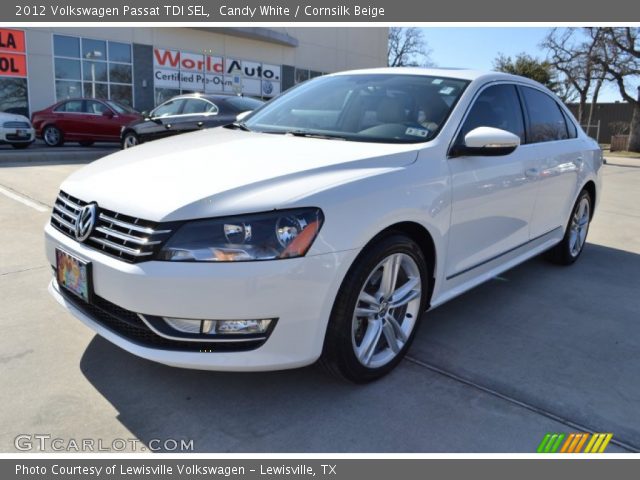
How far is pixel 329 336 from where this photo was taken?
2.57 m

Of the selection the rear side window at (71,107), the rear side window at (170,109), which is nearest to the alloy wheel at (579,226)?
the rear side window at (170,109)

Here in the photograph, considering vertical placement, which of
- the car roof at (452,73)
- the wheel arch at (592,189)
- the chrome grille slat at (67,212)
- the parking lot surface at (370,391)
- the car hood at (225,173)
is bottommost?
the parking lot surface at (370,391)

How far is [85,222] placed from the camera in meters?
2.64

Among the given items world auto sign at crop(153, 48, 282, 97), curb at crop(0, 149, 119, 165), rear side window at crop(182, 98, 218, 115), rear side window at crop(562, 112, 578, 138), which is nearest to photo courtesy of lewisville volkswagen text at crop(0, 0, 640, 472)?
rear side window at crop(562, 112, 578, 138)

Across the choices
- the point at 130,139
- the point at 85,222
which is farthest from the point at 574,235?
the point at 130,139

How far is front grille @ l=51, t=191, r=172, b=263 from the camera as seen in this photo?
7.66 feet

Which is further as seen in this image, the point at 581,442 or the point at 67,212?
the point at 67,212

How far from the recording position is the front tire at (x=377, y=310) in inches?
101

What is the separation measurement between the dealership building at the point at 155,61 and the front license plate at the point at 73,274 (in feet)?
61.0

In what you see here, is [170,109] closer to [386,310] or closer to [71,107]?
[71,107]

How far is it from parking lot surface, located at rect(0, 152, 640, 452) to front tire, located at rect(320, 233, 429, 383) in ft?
0.47

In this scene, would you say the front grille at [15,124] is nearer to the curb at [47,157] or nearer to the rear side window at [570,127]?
the curb at [47,157]

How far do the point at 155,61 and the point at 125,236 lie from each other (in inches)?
845
